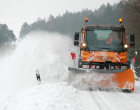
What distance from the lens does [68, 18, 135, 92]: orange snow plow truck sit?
280 inches

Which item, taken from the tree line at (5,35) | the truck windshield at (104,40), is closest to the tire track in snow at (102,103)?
the truck windshield at (104,40)

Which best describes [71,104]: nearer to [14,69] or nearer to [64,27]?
[14,69]

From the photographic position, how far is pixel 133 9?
45.7 feet

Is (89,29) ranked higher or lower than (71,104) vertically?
higher

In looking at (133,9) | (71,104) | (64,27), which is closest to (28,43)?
(133,9)

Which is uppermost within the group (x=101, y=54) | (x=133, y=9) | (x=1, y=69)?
(x=133, y=9)

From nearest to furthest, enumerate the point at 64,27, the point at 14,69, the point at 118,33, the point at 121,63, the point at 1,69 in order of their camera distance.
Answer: the point at 121,63 < the point at 118,33 < the point at 14,69 < the point at 1,69 < the point at 64,27

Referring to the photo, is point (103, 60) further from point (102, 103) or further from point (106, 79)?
point (102, 103)

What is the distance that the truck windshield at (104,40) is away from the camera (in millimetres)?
8086

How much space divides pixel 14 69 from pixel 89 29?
6805mm

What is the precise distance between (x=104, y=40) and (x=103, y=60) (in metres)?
1.00

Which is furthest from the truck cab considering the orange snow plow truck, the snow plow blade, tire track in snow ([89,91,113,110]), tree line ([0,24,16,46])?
tree line ([0,24,16,46])

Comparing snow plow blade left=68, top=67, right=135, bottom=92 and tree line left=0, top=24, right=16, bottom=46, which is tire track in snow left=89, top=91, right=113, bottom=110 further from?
tree line left=0, top=24, right=16, bottom=46

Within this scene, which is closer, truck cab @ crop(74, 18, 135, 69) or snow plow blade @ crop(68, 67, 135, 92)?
snow plow blade @ crop(68, 67, 135, 92)
